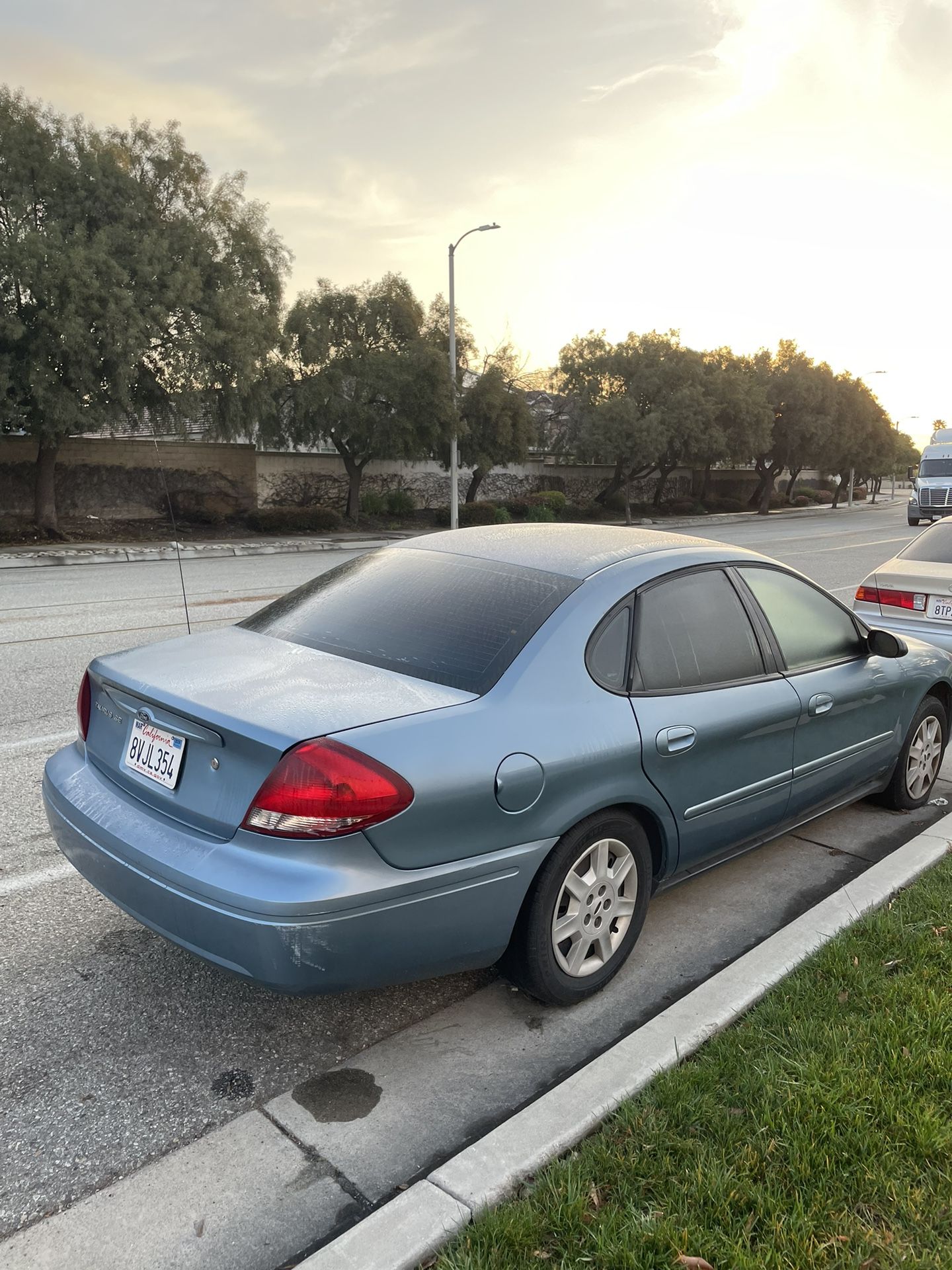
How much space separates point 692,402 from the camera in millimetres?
39781

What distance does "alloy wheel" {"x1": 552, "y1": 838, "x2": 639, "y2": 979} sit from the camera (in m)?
3.08

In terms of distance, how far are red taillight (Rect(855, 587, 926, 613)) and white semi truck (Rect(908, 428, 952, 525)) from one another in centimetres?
3000

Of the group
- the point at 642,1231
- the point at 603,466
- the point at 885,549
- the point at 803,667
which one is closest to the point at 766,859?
the point at 803,667

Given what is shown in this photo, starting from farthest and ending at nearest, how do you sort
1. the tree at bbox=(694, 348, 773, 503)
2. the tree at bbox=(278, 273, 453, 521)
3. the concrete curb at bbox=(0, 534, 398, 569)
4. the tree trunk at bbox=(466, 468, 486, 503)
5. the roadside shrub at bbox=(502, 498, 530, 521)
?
1. the tree at bbox=(694, 348, 773, 503)
2. the roadside shrub at bbox=(502, 498, 530, 521)
3. the tree trunk at bbox=(466, 468, 486, 503)
4. the tree at bbox=(278, 273, 453, 521)
5. the concrete curb at bbox=(0, 534, 398, 569)

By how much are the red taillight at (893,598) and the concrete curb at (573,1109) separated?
13.0ft

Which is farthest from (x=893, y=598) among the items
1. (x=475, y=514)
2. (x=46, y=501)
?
(x=475, y=514)

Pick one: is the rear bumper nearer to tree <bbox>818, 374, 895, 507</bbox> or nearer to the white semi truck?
the white semi truck

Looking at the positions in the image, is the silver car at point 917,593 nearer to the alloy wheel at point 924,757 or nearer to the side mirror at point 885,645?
the alloy wheel at point 924,757

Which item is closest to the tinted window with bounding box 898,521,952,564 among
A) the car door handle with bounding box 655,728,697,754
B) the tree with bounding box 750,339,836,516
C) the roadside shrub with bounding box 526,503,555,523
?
the car door handle with bounding box 655,728,697,754

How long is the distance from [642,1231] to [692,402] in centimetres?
4001

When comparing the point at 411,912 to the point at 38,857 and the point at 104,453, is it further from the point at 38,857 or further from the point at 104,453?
the point at 104,453

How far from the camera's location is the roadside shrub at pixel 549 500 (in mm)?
37125

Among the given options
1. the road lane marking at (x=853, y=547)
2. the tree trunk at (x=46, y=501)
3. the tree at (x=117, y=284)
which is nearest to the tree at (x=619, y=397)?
the road lane marking at (x=853, y=547)

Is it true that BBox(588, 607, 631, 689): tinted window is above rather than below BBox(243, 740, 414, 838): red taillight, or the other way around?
above
